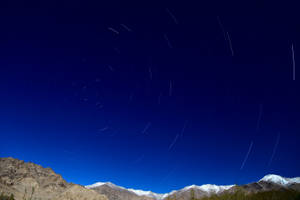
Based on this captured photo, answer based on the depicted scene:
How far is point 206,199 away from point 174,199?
897 millimetres

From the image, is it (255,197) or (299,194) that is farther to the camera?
(255,197)

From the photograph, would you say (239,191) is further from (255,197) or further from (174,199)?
(174,199)

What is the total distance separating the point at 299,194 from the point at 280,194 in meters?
0.53

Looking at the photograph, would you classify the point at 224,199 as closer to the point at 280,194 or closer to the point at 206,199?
the point at 206,199

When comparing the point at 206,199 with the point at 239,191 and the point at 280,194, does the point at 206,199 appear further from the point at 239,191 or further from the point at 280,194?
the point at 280,194

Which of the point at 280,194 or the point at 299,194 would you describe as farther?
the point at 280,194

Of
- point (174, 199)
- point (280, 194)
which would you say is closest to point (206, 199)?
point (174, 199)

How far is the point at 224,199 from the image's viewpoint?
16.7 ft

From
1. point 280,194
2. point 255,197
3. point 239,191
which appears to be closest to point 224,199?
point 239,191

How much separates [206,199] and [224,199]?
1010mm

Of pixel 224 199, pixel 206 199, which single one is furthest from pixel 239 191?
pixel 206 199

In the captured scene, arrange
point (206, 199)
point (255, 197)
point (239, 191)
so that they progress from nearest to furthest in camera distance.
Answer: point (239, 191) < point (255, 197) < point (206, 199)

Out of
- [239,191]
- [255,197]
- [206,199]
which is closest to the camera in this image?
[239,191]

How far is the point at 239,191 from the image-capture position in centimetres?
505
